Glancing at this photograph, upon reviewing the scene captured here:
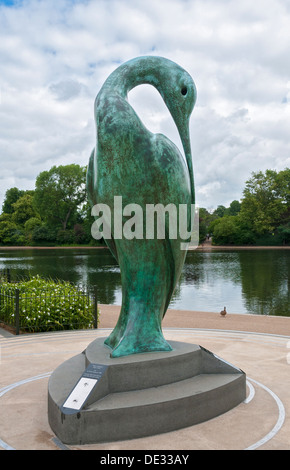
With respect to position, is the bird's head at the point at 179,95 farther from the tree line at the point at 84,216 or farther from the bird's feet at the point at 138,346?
the tree line at the point at 84,216

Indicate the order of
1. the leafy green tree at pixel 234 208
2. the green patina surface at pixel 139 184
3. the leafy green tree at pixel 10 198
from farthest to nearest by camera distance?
1. the leafy green tree at pixel 234 208
2. the leafy green tree at pixel 10 198
3. the green patina surface at pixel 139 184

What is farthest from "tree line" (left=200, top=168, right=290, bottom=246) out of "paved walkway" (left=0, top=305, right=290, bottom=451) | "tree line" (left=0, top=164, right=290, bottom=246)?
"paved walkway" (left=0, top=305, right=290, bottom=451)

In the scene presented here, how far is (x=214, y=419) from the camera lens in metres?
4.52

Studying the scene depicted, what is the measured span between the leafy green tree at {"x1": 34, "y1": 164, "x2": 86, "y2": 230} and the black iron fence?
5095cm

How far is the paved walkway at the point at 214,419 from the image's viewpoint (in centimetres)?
399

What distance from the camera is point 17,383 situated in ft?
18.7

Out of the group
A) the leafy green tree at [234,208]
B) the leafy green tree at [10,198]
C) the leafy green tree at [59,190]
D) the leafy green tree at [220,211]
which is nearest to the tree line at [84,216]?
the leafy green tree at [59,190]

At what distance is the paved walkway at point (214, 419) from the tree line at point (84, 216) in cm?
4776

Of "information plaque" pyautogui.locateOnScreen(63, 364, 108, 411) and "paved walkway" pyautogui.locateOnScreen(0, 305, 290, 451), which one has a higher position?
"information plaque" pyautogui.locateOnScreen(63, 364, 108, 411)

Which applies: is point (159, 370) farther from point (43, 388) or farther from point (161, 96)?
point (161, 96)

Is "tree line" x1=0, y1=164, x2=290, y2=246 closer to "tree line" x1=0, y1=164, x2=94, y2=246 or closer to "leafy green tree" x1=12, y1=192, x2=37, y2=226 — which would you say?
"tree line" x1=0, y1=164, x2=94, y2=246

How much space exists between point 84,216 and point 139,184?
60586 mm

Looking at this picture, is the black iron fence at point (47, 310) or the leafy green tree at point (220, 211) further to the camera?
the leafy green tree at point (220, 211)

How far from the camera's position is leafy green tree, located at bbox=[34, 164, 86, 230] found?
60000 mm
